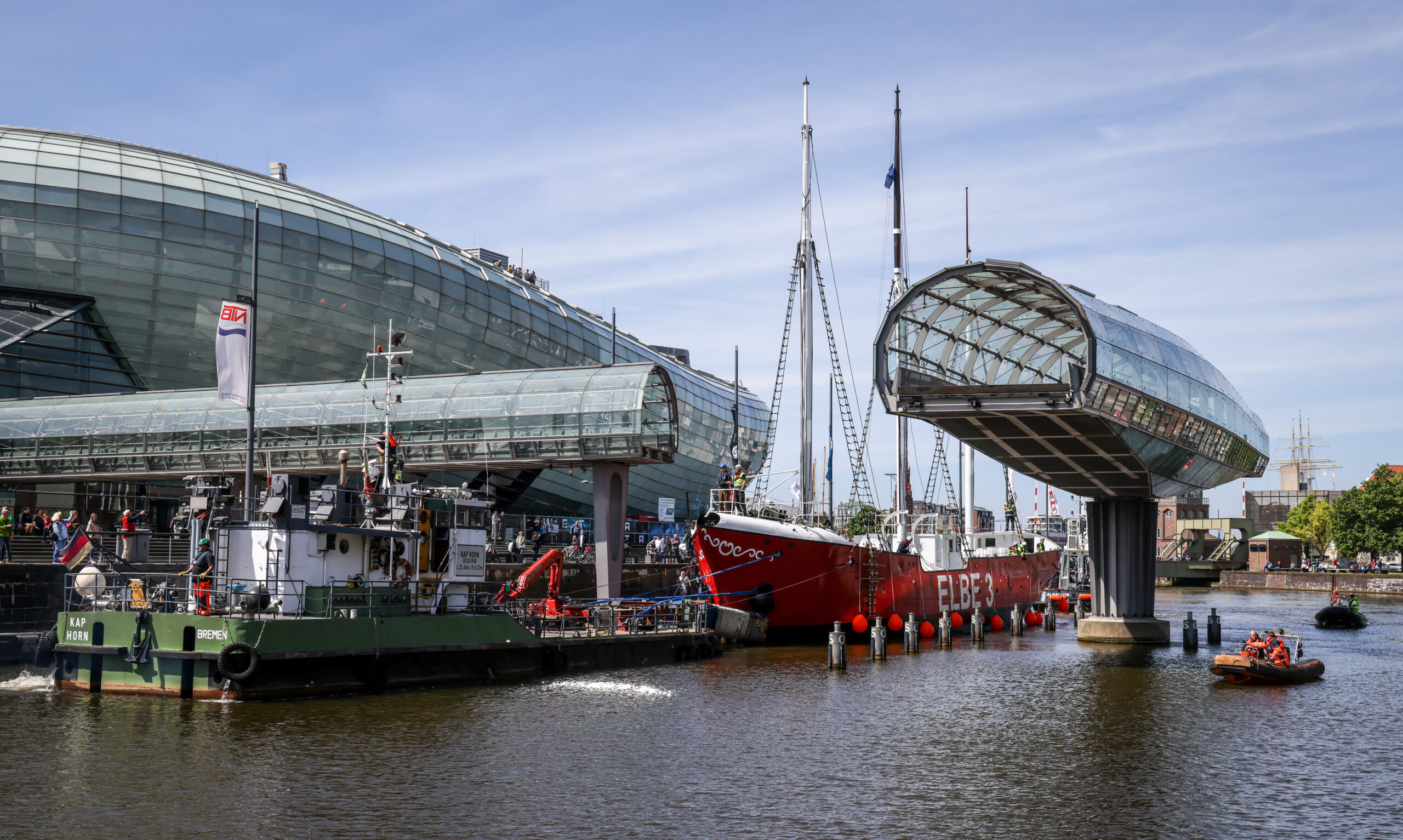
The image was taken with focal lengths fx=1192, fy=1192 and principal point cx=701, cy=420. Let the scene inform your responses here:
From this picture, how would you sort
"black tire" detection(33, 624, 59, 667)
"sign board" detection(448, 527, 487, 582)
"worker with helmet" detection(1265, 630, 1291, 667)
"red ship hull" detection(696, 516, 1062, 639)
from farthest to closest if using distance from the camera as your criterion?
"red ship hull" detection(696, 516, 1062, 639) < "worker with helmet" detection(1265, 630, 1291, 667) < "sign board" detection(448, 527, 487, 582) < "black tire" detection(33, 624, 59, 667)

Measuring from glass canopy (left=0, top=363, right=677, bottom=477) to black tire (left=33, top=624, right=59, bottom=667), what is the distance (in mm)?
14474

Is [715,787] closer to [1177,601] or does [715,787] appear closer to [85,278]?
[85,278]

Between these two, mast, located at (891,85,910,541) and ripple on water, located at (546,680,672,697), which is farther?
mast, located at (891,85,910,541)

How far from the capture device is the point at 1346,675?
39531mm

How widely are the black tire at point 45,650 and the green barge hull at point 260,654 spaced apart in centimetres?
428

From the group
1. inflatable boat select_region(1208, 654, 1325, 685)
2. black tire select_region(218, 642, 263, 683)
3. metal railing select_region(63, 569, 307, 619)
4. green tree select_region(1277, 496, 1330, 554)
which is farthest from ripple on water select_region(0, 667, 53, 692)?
green tree select_region(1277, 496, 1330, 554)


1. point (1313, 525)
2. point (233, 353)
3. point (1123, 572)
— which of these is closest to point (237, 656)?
point (233, 353)

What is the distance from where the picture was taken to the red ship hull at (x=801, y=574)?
46.8m

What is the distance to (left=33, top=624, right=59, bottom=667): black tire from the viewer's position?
33.8 m

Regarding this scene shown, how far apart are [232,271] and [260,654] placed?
4657cm

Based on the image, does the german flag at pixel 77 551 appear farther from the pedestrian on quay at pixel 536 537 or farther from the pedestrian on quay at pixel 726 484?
the pedestrian on quay at pixel 536 537

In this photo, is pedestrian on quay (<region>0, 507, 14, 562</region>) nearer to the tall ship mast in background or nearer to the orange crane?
the orange crane

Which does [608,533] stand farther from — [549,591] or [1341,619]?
[1341,619]

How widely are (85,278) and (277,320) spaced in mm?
10231
